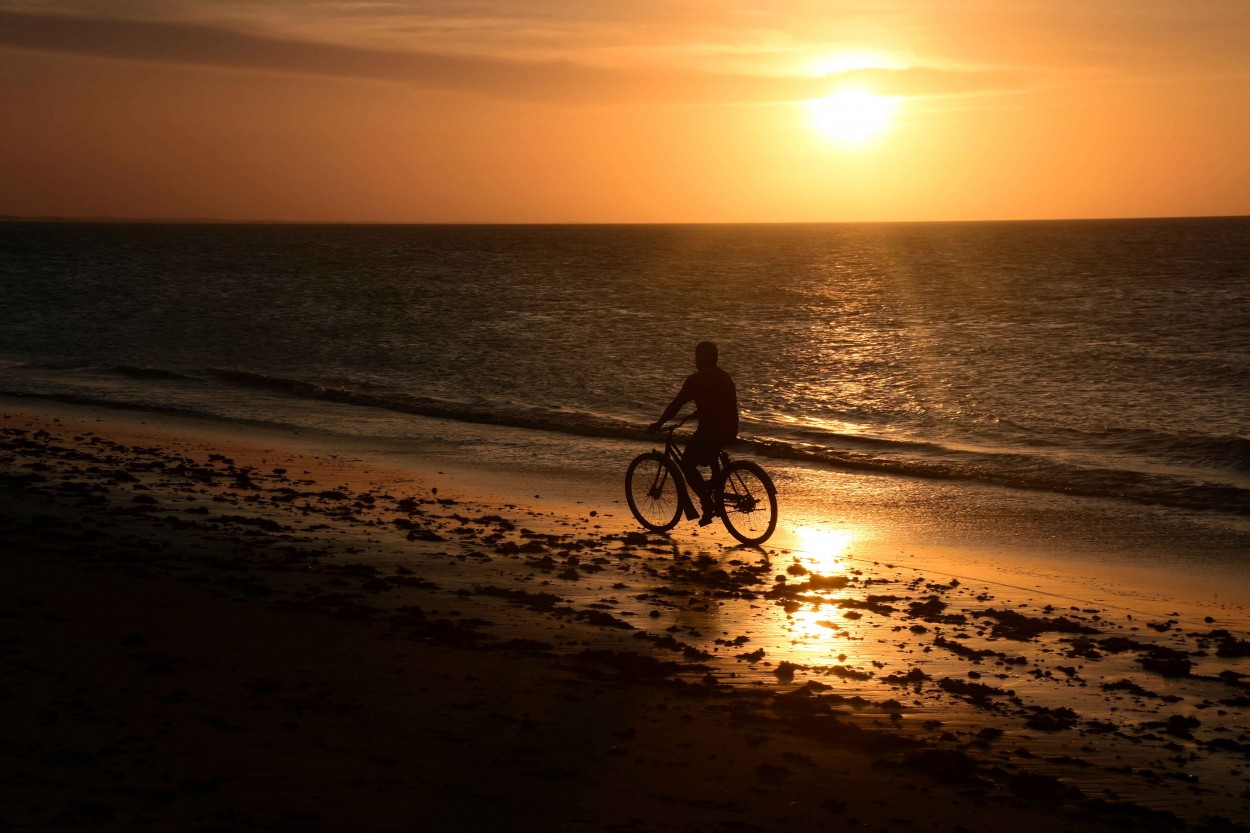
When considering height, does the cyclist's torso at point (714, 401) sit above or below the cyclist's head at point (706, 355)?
Result: below

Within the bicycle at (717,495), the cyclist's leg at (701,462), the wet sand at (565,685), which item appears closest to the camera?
the wet sand at (565,685)

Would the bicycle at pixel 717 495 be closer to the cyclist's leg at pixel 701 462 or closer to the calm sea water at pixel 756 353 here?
the cyclist's leg at pixel 701 462

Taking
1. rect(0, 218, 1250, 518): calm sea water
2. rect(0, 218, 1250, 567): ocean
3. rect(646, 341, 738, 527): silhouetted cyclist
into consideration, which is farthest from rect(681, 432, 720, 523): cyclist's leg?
rect(0, 218, 1250, 518): calm sea water

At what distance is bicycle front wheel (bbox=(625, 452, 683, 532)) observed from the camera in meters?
12.5

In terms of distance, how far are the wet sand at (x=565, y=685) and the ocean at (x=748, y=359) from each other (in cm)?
616

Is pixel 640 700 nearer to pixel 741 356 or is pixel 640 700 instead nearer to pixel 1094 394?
pixel 1094 394

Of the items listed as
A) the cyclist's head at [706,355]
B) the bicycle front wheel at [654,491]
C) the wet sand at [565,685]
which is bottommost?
the wet sand at [565,685]

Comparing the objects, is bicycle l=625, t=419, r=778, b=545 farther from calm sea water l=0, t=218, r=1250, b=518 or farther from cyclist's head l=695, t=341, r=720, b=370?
calm sea water l=0, t=218, r=1250, b=518

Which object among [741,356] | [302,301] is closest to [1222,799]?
[741,356]

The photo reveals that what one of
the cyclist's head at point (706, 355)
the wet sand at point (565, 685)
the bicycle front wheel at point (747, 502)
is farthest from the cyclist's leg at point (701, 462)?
the cyclist's head at point (706, 355)

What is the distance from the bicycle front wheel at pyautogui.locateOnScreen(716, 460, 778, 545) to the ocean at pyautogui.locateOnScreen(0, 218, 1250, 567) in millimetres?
4850

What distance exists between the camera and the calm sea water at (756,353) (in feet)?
70.7

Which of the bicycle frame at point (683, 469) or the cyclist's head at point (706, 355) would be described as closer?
the cyclist's head at point (706, 355)

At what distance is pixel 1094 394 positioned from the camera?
28797 mm
